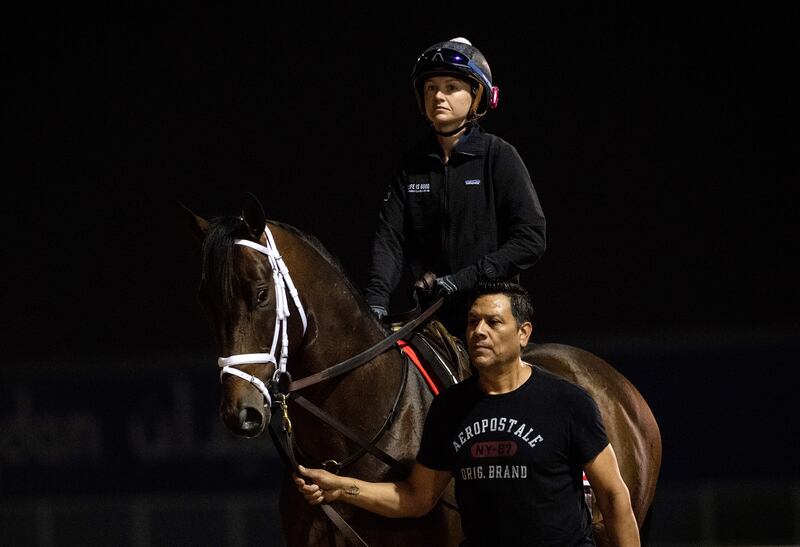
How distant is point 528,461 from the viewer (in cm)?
294

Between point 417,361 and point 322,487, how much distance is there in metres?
0.57

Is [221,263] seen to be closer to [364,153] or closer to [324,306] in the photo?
[324,306]

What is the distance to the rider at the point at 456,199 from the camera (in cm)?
379

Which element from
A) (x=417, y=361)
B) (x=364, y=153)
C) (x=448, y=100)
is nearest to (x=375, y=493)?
(x=417, y=361)

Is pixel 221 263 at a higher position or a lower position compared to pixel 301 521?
higher

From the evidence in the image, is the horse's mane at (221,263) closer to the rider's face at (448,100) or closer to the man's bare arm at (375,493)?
the man's bare arm at (375,493)

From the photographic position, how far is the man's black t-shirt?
2947 mm

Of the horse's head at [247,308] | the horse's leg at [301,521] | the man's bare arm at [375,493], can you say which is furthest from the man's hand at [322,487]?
the horse's head at [247,308]

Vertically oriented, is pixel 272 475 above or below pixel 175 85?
below

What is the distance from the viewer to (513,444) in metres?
2.96

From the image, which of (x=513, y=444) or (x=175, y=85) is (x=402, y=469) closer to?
(x=513, y=444)

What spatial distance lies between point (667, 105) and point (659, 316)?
1439mm


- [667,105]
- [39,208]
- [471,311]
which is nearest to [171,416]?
[39,208]

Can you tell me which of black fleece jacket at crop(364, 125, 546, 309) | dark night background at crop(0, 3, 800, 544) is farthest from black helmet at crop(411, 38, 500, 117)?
dark night background at crop(0, 3, 800, 544)
